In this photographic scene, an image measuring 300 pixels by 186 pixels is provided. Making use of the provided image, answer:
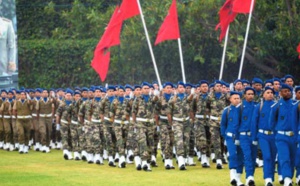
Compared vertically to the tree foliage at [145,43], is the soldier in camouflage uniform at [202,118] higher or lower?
lower

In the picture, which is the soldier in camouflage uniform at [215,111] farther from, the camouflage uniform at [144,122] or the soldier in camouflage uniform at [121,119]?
the soldier in camouflage uniform at [121,119]

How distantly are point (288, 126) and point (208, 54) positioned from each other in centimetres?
2752

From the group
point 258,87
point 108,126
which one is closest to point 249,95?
point 258,87

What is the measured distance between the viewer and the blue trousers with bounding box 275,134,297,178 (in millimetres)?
19766

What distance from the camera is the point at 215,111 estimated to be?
26.6m

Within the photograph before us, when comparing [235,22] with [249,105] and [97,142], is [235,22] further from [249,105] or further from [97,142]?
[249,105]

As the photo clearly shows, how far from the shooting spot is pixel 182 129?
2588 cm

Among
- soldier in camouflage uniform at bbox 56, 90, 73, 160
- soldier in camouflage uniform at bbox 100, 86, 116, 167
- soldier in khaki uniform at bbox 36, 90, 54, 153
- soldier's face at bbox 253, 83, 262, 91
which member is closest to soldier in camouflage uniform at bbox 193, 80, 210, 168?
soldier's face at bbox 253, 83, 262, 91

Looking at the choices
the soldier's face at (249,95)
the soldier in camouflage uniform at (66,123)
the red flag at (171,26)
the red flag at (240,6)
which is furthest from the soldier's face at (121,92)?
the soldier's face at (249,95)

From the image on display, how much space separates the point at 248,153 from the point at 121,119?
6.97 m

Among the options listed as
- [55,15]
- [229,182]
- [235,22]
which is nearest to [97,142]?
[229,182]

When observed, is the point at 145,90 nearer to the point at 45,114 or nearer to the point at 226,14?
the point at 226,14

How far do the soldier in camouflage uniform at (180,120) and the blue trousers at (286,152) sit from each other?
19.0 feet

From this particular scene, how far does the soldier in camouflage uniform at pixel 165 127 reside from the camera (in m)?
26.0
